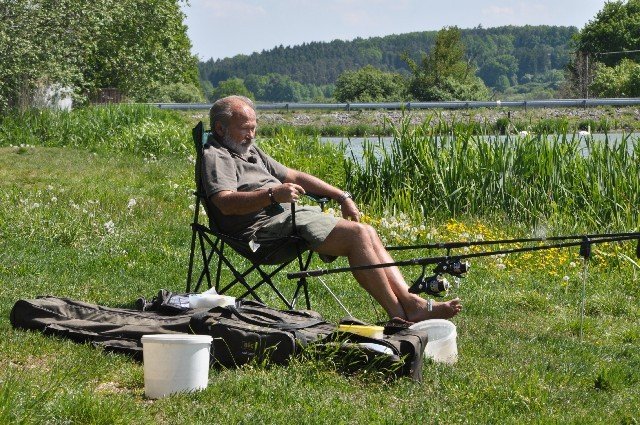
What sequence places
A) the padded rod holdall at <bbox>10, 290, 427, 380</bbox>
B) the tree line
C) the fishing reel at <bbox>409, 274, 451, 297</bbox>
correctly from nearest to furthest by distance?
the padded rod holdall at <bbox>10, 290, 427, 380</bbox> → the fishing reel at <bbox>409, 274, 451, 297</bbox> → the tree line

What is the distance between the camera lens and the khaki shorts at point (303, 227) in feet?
16.6

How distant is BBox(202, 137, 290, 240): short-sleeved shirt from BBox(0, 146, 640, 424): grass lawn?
637 mm

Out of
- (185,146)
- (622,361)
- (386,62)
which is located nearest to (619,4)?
(185,146)

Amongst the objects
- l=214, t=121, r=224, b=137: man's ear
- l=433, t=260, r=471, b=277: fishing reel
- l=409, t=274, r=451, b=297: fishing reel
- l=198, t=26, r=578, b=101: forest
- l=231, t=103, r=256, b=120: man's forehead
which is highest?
l=231, t=103, r=256, b=120: man's forehead

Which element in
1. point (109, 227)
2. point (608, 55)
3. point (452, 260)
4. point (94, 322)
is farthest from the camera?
point (608, 55)

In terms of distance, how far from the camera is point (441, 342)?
14.7 ft

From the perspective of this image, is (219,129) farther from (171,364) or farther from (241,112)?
(171,364)

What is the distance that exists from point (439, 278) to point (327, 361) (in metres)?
0.74

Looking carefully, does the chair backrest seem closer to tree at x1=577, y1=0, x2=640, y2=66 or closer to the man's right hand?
the man's right hand

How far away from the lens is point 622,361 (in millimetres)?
4809

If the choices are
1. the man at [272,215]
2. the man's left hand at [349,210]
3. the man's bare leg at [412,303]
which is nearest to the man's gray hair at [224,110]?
the man at [272,215]

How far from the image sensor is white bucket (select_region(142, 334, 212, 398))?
12.2 ft

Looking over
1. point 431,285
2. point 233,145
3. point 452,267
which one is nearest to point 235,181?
point 233,145

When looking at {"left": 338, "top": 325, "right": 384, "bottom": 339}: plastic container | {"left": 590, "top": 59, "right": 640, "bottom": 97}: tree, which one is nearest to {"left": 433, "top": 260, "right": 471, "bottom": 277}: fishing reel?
{"left": 338, "top": 325, "right": 384, "bottom": 339}: plastic container
